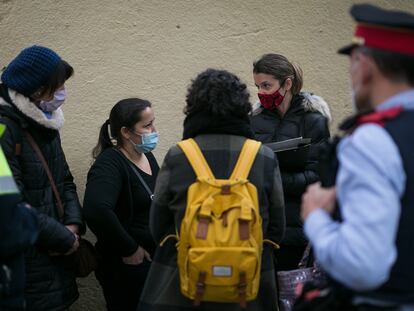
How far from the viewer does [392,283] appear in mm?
1875

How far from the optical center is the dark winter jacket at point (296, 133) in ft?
12.2

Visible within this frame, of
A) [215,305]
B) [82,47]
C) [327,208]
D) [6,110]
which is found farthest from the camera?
[82,47]

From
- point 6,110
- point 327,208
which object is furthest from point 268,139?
point 327,208

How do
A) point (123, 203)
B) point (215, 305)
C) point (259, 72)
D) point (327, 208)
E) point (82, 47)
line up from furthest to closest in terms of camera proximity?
point (82, 47), point (259, 72), point (123, 203), point (215, 305), point (327, 208)

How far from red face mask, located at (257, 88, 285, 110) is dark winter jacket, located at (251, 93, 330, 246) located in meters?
0.05

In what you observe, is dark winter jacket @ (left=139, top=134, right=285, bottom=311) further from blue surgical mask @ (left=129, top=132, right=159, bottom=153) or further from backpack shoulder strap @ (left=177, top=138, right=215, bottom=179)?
blue surgical mask @ (left=129, top=132, right=159, bottom=153)

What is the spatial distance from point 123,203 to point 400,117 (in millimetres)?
2079

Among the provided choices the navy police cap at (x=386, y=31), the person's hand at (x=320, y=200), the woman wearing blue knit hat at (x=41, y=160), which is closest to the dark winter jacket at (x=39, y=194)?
the woman wearing blue knit hat at (x=41, y=160)

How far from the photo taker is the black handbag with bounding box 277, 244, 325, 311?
11.2 ft

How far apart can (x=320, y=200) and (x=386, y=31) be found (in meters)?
0.55

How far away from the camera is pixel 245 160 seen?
2895mm

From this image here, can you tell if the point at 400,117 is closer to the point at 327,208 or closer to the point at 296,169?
the point at 327,208

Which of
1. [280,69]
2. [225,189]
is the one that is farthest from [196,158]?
[280,69]

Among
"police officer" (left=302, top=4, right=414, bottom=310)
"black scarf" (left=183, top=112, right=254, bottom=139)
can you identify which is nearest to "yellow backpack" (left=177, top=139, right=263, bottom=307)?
"black scarf" (left=183, top=112, right=254, bottom=139)
